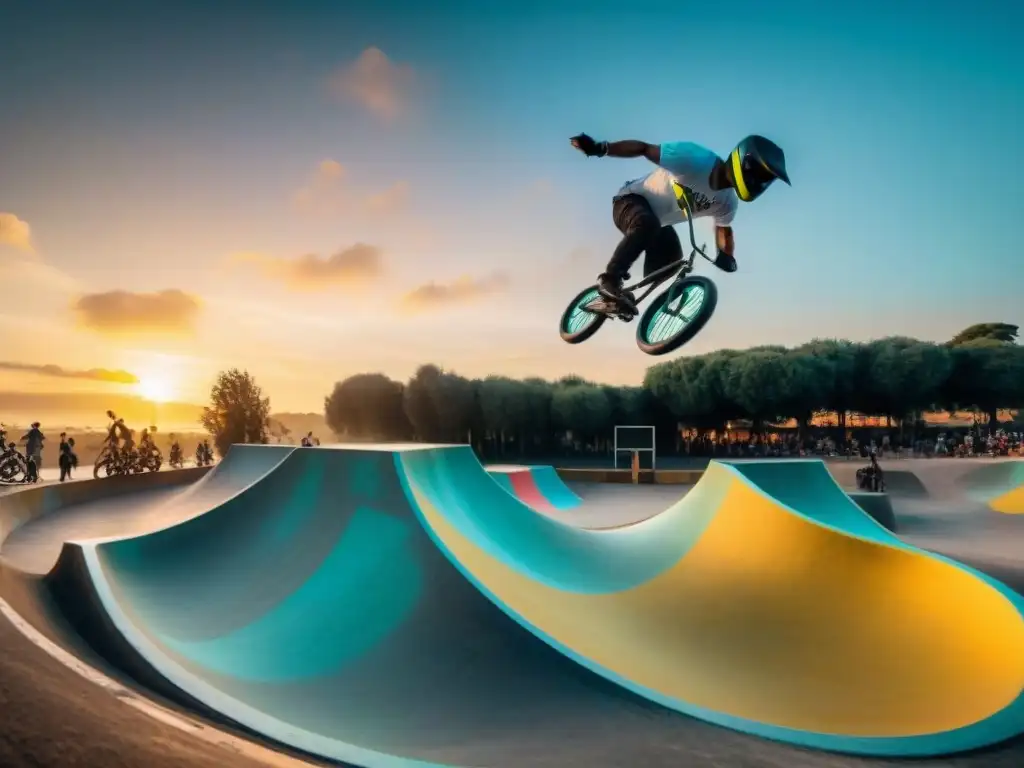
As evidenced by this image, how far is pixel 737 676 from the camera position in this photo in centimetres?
642

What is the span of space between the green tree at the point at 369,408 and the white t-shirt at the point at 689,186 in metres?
50.9

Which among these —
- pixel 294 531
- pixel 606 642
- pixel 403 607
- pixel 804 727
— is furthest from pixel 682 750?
pixel 294 531

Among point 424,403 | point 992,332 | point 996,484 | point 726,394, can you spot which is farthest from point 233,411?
point 992,332

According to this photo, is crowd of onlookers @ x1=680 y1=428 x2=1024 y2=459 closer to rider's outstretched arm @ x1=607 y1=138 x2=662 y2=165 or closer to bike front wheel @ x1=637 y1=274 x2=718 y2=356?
bike front wheel @ x1=637 y1=274 x2=718 y2=356

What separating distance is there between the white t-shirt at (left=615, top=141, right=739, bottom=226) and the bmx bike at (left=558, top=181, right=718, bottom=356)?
112 millimetres

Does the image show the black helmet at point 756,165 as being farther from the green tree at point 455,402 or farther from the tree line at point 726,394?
the green tree at point 455,402

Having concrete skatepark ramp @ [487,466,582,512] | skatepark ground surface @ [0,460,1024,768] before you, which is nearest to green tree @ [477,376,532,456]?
concrete skatepark ramp @ [487,466,582,512]

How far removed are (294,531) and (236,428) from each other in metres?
41.8

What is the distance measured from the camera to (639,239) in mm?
7195

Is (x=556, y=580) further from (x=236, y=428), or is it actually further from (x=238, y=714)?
(x=236, y=428)

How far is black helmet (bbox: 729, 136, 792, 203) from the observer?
211 inches

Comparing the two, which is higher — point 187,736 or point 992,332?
point 992,332

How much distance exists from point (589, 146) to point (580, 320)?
2.91 m

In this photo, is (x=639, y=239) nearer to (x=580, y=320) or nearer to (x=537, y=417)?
(x=580, y=320)
